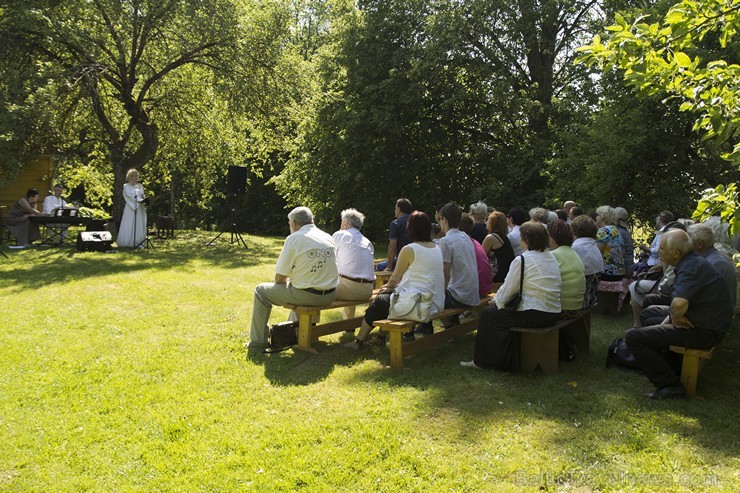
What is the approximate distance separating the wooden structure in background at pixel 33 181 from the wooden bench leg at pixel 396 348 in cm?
1432

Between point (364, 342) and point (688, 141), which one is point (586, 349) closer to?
point (364, 342)

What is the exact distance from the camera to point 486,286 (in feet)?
22.7

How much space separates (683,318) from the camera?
4.63 meters

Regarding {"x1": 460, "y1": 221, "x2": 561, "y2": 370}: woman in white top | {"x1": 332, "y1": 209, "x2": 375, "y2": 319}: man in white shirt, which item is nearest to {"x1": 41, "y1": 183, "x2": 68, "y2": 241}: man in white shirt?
{"x1": 332, "y1": 209, "x2": 375, "y2": 319}: man in white shirt

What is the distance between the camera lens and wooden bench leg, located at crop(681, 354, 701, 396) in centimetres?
477

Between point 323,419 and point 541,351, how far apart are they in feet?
7.19

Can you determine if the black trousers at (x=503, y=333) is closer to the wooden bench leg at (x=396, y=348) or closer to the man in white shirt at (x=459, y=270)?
the wooden bench leg at (x=396, y=348)

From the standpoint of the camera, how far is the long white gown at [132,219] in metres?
13.6

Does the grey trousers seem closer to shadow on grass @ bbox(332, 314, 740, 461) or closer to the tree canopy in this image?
shadow on grass @ bbox(332, 314, 740, 461)

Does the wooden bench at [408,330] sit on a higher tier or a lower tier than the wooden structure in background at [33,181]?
lower

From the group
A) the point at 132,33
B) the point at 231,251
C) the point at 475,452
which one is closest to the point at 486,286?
the point at 475,452

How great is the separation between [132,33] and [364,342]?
11976 millimetres

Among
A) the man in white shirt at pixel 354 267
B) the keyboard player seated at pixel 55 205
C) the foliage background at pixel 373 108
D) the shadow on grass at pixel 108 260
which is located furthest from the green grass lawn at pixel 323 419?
the keyboard player seated at pixel 55 205

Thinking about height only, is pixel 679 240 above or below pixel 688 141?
below
